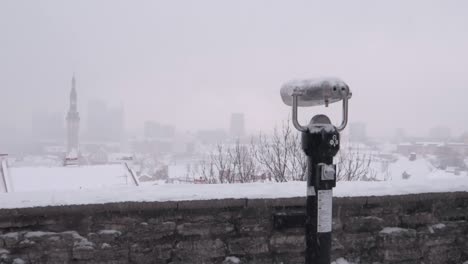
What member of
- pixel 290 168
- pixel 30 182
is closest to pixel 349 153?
pixel 290 168

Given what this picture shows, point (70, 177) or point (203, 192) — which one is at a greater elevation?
point (203, 192)

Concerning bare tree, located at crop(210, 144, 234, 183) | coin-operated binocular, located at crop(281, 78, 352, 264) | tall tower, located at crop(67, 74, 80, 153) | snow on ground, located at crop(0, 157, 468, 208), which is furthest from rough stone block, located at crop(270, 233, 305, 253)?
tall tower, located at crop(67, 74, 80, 153)

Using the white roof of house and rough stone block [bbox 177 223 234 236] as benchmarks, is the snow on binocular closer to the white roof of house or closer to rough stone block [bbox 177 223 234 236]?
rough stone block [bbox 177 223 234 236]

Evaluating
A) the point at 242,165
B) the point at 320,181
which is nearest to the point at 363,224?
the point at 320,181

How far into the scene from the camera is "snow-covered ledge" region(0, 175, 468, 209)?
2660mm

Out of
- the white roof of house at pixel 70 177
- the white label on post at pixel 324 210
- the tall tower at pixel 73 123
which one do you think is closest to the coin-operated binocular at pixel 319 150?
the white label on post at pixel 324 210

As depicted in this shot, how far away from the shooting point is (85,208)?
2.61 meters

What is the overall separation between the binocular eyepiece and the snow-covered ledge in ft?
3.05

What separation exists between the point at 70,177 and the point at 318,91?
1977 cm

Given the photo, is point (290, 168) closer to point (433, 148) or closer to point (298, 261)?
point (298, 261)

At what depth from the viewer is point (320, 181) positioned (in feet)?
6.95

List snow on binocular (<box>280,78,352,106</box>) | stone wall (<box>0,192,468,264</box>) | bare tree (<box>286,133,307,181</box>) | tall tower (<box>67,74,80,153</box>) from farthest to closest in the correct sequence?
tall tower (<box>67,74,80,153</box>) → bare tree (<box>286,133,307,181</box>) → stone wall (<box>0,192,468,264</box>) → snow on binocular (<box>280,78,352,106</box>)

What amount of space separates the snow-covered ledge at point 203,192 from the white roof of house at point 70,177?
16.1 metres

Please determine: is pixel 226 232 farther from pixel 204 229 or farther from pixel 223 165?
pixel 223 165
